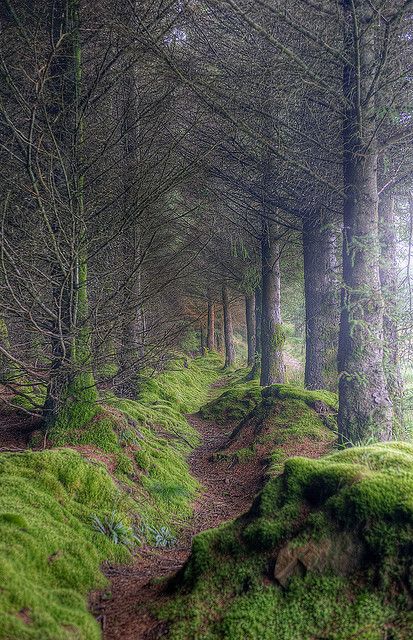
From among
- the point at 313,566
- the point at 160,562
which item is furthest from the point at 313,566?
the point at 160,562

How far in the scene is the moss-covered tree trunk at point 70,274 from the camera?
18.9 feet

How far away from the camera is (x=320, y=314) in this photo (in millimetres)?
11242

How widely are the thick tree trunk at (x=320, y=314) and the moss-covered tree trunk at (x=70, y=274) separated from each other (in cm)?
652

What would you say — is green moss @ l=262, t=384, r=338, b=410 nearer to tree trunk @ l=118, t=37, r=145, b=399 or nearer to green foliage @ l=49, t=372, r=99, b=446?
tree trunk @ l=118, t=37, r=145, b=399

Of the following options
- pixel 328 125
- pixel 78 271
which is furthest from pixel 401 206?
pixel 78 271

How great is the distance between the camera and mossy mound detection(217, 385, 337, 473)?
25.5 ft

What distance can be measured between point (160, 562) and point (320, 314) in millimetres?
8117

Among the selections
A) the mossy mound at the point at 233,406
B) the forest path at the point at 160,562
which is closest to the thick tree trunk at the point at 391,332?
the forest path at the point at 160,562

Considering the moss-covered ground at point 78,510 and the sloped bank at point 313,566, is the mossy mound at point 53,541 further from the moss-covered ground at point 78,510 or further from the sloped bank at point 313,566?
the sloped bank at point 313,566

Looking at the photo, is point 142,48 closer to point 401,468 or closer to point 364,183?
point 364,183

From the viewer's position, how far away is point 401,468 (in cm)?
304

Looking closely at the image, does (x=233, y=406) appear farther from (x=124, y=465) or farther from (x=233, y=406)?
(x=124, y=465)

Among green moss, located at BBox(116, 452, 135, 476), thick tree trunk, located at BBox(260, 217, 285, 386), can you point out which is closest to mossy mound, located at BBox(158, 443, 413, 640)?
green moss, located at BBox(116, 452, 135, 476)

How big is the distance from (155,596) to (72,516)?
1399mm
